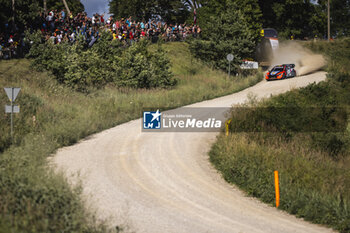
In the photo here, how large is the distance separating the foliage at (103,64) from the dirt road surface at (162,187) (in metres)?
9.53

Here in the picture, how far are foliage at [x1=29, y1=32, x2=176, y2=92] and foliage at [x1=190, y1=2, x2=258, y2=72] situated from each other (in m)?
8.46

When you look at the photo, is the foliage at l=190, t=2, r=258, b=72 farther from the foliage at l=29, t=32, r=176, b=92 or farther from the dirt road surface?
the dirt road surface

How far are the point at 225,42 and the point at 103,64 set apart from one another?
13967mm

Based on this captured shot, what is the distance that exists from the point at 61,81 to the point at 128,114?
712 centimetres

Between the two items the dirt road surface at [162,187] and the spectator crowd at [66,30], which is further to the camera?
the spectator crowd at [66,30]

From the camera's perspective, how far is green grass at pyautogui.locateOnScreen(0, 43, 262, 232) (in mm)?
6598

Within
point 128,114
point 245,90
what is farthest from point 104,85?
point 245,90

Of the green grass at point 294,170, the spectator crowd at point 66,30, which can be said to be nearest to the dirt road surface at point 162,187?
the green grass at point 294,170

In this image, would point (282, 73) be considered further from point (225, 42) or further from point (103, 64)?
point (103, 64)

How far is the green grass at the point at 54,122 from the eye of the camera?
6.60 m

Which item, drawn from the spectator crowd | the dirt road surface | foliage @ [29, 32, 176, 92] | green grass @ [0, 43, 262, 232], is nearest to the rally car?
green grass @ [0, 43, 262, 232]

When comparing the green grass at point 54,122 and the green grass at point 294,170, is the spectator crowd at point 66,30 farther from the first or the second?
the green grass at point 294,170

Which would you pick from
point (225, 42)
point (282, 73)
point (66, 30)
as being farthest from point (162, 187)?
point (225, 42)

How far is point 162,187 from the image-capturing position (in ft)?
38.3
